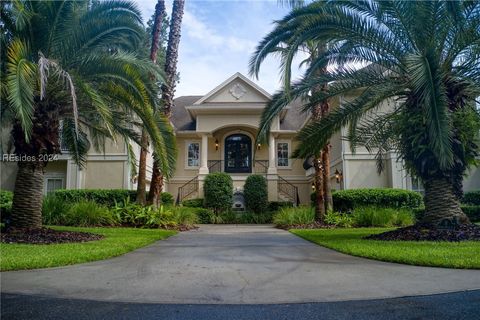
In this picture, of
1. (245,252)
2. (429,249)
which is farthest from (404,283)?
(245,252)

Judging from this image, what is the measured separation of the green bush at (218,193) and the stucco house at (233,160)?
181 centimetres

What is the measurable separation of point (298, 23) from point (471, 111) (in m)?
4.84

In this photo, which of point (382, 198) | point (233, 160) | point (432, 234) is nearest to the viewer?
point (432, 234)

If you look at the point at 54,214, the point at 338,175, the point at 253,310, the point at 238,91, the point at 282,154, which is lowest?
the point at 253,310

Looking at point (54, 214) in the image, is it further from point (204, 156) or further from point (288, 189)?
point (288, 189)

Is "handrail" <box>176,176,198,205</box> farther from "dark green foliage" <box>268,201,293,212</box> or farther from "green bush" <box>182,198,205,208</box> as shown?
"dark green foliage" <box>268,201,293,212</box>

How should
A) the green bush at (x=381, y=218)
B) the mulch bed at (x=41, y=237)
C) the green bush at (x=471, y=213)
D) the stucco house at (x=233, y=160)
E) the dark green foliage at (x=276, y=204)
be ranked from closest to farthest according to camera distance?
the mulch bed at (x=41, y=237)
the green bush at (x=381, y=218)
the green bush at (x=471, y=213)
the stucco house at (x=233, y=160)
the dark green foliage at (x=276, y=204)

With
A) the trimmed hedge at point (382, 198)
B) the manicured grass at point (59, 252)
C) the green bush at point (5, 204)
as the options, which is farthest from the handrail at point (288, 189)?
the manicured grass at point (59, 252)

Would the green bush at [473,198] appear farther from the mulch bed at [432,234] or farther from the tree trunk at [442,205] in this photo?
the mulch bed at [432,234]

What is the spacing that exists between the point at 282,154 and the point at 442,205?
15.3 m

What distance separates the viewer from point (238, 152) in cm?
2467

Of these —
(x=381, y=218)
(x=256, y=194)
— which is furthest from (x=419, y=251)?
(x=256, y=194)

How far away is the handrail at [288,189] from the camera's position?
22.8m

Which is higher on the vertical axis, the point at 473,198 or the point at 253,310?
the point at 473,198
